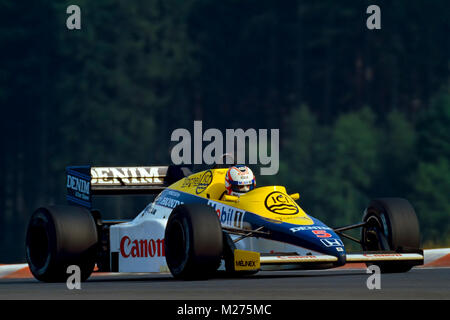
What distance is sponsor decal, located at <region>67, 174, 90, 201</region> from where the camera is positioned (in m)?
17.3

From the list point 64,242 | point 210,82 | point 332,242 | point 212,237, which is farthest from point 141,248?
point 210,82

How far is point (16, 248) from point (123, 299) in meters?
53.4

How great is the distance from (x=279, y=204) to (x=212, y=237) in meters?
1.54

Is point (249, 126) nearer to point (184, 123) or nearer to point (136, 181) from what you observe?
point (184, 123)

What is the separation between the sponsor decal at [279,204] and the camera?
14.8m

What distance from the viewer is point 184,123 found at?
93188 millimetres

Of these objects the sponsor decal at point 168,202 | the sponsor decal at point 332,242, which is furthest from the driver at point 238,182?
the sponsor decal at point 332,242

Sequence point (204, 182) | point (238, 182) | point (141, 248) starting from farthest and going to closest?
point (204, 182), point (141, 248), point (238, 182)

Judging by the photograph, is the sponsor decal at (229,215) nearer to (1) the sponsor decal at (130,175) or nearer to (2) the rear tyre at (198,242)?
(2) the rear tyre at (198,242)

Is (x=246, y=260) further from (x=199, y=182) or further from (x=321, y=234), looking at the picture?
(x=199, y=182)

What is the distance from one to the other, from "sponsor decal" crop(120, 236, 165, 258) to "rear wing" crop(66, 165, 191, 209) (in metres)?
1.63

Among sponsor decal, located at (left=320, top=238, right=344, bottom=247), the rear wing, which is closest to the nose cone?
sponsor decal, located at (left=320, top=238, right=344, bottom=247)

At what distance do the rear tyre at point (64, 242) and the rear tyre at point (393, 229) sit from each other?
11.3 ft

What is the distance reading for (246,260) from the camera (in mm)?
13680
